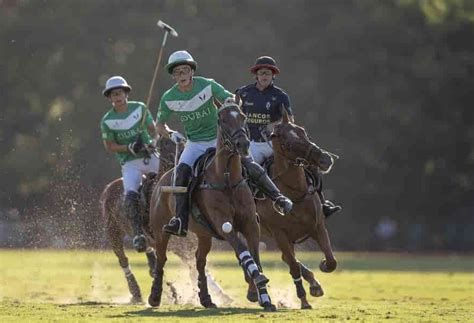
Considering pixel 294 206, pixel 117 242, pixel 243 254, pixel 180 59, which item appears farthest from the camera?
pixel 117 242

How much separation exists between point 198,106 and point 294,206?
167 cm

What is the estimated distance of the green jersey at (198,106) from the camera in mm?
15266

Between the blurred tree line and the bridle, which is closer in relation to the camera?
→ the bridle

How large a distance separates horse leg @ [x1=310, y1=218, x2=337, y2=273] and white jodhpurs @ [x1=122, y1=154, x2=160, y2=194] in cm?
276

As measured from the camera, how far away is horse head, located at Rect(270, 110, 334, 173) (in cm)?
1554

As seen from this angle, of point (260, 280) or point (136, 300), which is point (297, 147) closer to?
point (260, 280)

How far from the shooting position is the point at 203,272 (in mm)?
16031

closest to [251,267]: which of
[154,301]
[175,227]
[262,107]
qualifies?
[175,227]

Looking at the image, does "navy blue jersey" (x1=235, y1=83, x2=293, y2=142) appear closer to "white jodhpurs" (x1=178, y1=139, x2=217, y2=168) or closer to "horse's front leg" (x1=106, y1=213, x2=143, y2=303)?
"white jodhpurs" (x1=178, y1=139, x2=217, y2=168)

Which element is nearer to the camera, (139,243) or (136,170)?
(139,243)

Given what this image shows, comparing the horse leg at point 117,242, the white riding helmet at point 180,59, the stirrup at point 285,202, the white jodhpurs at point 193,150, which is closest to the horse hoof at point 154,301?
the white jodhpurs at point 193,150

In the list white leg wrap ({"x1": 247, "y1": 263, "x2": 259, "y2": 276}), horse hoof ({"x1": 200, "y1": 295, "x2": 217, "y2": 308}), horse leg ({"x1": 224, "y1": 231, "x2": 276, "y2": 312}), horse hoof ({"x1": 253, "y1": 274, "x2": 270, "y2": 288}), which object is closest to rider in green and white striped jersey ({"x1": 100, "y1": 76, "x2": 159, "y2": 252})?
horse hoof ({"x1": 200, "y1": 295, "x2": 217, "y2": 308})

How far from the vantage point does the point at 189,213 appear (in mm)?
15031

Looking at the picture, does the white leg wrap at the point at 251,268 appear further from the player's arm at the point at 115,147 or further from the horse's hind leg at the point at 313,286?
the player's arm at the point at 115,147
